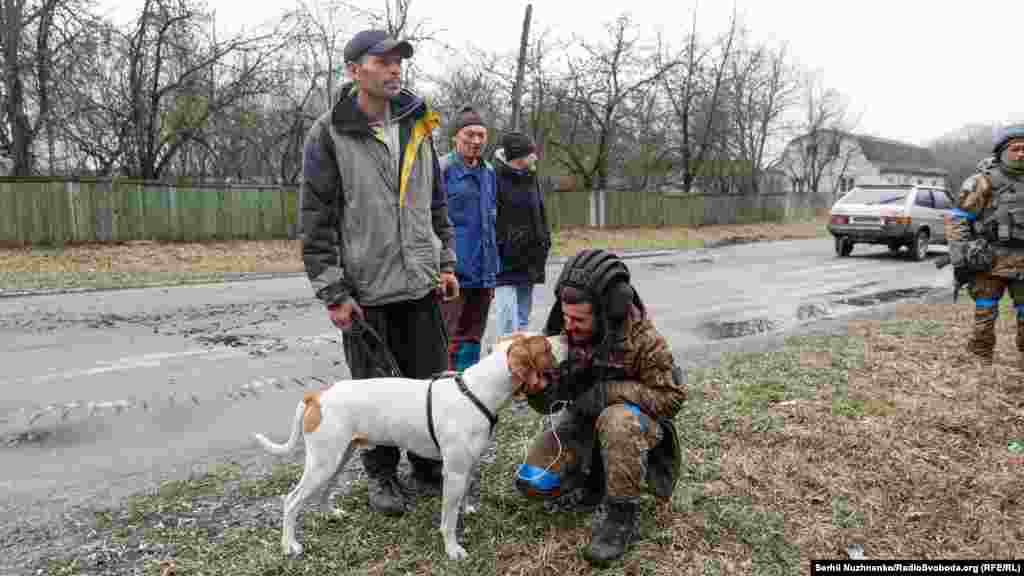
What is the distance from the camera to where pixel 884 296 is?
10.5 meters

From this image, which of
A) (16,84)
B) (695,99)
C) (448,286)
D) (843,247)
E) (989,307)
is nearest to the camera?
(448,286)

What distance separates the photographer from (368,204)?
3.14 m

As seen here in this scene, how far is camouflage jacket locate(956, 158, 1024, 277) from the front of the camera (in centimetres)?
534

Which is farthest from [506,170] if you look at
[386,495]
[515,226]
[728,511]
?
[728,511]

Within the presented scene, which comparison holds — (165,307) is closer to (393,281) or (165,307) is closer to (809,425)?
(393,281)

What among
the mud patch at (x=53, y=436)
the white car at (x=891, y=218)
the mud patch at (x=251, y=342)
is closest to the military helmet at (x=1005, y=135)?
the mud patch at (x=251, y=342)

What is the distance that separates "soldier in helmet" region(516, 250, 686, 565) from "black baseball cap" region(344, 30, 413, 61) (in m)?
1.26

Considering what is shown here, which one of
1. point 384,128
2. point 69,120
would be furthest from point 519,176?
point 69,120

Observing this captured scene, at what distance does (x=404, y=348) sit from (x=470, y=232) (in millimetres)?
1367

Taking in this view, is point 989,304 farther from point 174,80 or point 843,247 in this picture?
point 174,80

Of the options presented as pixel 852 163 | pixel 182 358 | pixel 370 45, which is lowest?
pixel 182 358

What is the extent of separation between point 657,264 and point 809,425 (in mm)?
12309

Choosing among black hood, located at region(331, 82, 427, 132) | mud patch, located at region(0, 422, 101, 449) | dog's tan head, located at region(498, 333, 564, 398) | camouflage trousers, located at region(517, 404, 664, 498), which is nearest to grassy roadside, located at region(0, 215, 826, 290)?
mud patch, located at region(0, 422, 101, 449)

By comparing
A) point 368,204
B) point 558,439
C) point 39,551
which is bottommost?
point 39,551
